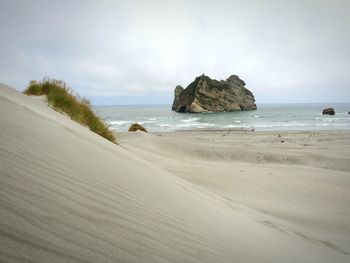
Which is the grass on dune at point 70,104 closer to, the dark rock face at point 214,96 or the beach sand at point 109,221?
the beach sand at point 109,221

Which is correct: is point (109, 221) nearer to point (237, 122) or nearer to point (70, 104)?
point (70, 104)

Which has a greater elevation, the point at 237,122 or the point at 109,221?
the point at 237,122

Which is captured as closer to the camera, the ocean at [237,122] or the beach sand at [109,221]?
the beach sand at [109,221]

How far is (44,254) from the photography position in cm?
101

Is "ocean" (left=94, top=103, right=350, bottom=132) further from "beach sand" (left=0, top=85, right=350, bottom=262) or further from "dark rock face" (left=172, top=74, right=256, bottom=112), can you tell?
"dark rock face" (left=172, top=74, right=256, bottom=112)

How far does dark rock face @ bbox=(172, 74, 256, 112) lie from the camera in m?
69.5

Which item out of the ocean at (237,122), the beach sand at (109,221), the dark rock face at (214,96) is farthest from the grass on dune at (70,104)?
the dark rock face at (214,96)

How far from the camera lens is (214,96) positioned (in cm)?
7156

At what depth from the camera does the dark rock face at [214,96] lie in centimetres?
6950

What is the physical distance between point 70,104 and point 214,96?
66453 mm

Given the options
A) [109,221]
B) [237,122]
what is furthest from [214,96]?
[109,221]

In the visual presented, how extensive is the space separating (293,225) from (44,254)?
358cm

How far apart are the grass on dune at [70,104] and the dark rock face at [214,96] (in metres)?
61.0

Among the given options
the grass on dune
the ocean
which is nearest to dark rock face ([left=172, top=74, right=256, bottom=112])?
the ocean
